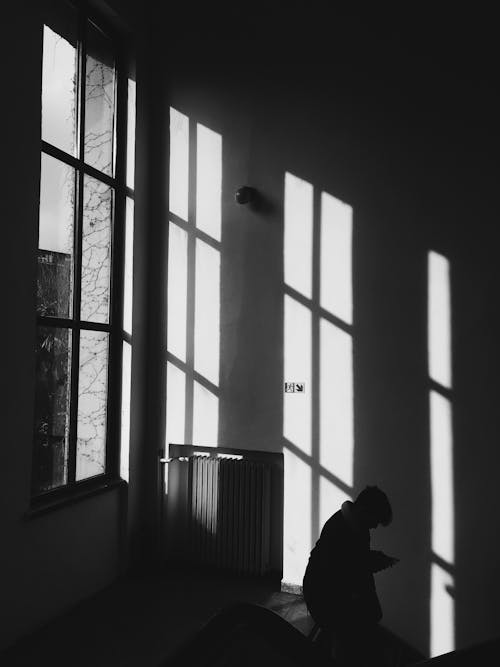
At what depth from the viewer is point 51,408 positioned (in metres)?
3.77

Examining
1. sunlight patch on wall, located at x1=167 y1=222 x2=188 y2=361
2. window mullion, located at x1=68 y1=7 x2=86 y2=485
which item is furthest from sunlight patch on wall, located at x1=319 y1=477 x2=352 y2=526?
window mullion, located at x1=68 y1=7 x2=86 y2=485

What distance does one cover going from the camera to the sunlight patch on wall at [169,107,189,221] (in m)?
→ 4.65

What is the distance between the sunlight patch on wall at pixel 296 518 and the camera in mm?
4047

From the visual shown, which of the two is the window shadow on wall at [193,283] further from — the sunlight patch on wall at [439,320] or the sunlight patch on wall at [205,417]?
the sunlight patch on wall at [439,320]

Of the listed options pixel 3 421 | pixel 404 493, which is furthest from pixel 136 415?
pixel 404 493

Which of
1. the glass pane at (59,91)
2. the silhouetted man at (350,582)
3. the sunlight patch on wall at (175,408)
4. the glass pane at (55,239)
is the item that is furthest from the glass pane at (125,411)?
the silhouetted man at (350,582)

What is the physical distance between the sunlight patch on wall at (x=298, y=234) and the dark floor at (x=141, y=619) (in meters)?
2.21

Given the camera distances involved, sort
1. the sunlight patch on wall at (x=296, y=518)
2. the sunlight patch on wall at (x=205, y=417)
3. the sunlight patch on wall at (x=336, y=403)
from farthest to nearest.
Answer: the sunlight patch on wall at (x=205, y=417) < the sunlight patch on wall at (x=296, y=518) < the sunlight patch on wall at (x=336, y=403)

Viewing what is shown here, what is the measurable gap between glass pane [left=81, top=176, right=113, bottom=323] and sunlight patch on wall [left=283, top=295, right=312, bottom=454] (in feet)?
4.81

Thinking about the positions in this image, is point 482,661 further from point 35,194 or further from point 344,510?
point 35,194

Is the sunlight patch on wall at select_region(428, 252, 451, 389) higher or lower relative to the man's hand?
higher

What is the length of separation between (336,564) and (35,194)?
9.17ft

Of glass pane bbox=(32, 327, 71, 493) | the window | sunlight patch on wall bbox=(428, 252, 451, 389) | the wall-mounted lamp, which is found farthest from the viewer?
the wall-mounted lamp

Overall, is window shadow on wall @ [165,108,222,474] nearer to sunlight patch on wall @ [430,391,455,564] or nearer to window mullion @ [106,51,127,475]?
window mullion @ [106,51,127,475]
